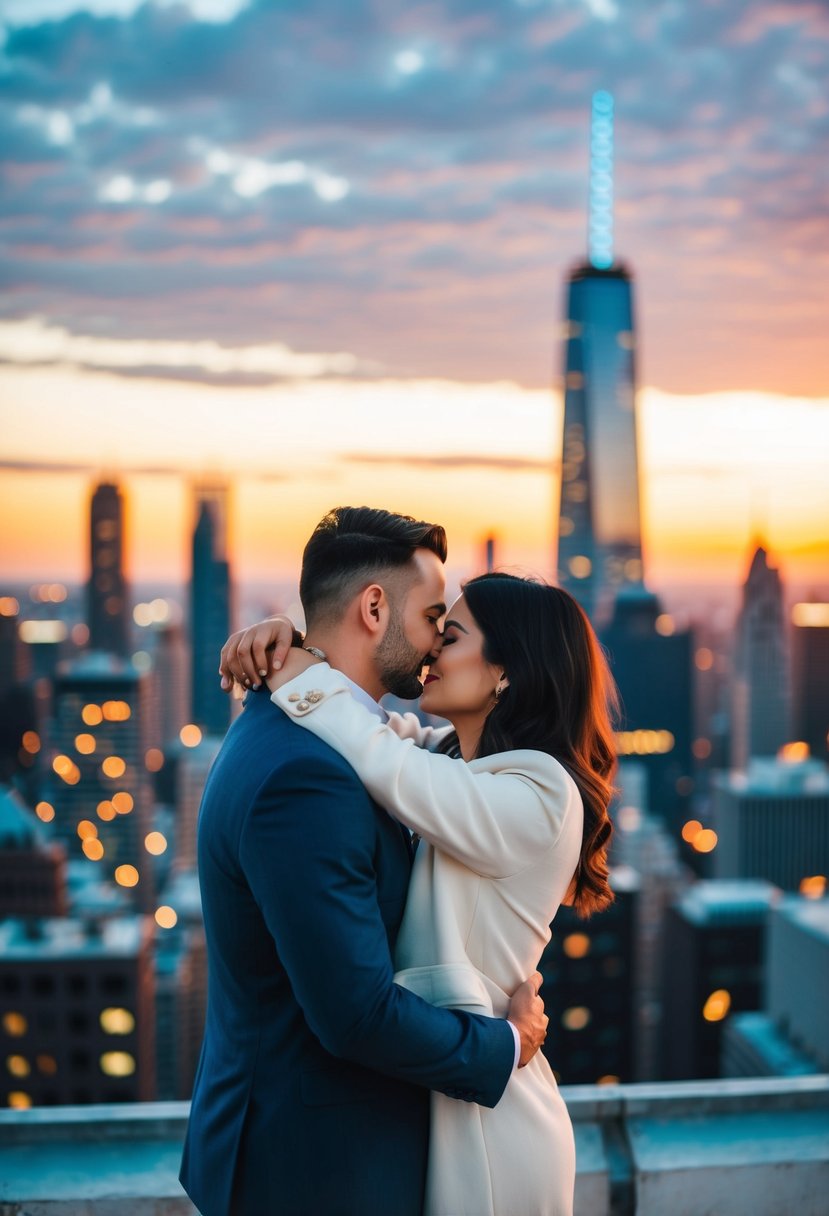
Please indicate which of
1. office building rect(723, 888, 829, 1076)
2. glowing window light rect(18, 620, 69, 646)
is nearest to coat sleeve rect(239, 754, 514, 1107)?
office building rect(723, 888, 829, 1076)

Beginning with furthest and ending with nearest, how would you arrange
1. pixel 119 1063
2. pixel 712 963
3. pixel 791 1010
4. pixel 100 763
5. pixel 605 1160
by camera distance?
pixel 100 763 → pixel 712 963 → pixel 791 1010 → pixel 119 1063 → pixel 605 1160

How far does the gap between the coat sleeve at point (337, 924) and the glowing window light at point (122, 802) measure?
62699mm

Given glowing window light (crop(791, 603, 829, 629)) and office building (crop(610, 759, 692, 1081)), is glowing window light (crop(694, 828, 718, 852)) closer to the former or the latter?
office building (crop(610, 759, 692, 1081))

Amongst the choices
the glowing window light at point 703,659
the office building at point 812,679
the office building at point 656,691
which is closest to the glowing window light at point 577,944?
the office building at point 656,691

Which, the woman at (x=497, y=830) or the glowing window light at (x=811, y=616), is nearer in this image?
the woman at (x=497, y=830)

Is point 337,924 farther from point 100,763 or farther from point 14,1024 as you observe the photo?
point 100,763

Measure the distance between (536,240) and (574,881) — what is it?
10818 centimetres

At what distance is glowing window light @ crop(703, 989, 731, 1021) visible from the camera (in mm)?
36062

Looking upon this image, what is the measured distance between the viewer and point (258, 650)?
1896 mm

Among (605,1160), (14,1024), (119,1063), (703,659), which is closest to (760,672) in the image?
(703,659)

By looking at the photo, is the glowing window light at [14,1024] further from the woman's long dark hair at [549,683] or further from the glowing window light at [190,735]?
the glowing window light at [190,735]

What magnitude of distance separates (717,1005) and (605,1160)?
3684 centimetres

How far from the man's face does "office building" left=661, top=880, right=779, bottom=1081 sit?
35.2 metres

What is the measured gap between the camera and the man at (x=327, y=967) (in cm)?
160
